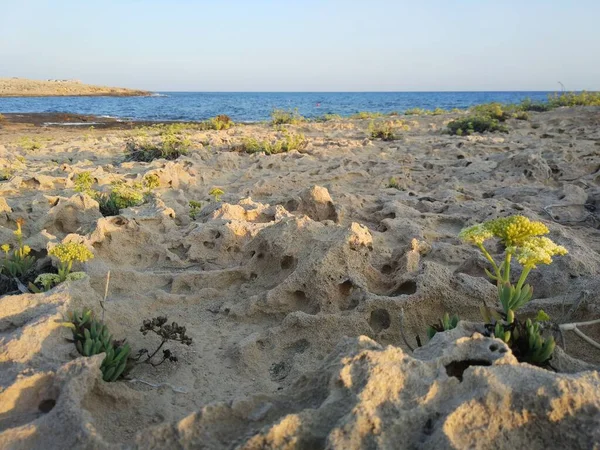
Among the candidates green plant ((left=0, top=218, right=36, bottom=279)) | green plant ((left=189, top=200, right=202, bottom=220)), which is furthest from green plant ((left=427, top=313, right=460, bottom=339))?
green plant ((left=189, top=200, right=202, bottom=220))

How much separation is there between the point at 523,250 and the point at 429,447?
3.80 ft

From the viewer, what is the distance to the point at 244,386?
8.89ft

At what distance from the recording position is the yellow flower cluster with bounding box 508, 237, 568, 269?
2.31 meters

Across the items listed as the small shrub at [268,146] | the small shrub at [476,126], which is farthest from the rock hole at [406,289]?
the small shrub at [476,126]

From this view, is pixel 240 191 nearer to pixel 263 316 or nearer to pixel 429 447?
pixel 263 316

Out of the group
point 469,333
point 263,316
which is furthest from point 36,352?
point 469,333

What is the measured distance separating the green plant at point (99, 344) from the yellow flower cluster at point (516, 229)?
204cm

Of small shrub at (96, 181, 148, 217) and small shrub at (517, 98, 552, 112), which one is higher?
small shrub at (517, 98, 552, 112)

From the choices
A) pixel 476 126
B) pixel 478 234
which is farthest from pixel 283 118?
pixel 478 234

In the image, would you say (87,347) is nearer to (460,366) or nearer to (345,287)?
(345,287)

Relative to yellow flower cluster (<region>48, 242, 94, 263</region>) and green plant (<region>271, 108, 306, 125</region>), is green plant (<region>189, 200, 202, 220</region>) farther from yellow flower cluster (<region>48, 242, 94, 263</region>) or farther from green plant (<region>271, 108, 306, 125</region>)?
green plant (<region>271, 108, 306, 125</region>)

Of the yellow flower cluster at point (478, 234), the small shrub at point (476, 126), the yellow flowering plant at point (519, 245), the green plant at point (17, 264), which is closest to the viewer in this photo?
the yellow flowering plant at point (519, 245)

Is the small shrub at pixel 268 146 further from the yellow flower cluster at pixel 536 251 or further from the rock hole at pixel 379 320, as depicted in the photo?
the yellow flower cluster at pixel 536 251

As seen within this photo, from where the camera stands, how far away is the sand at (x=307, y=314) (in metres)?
1.76
